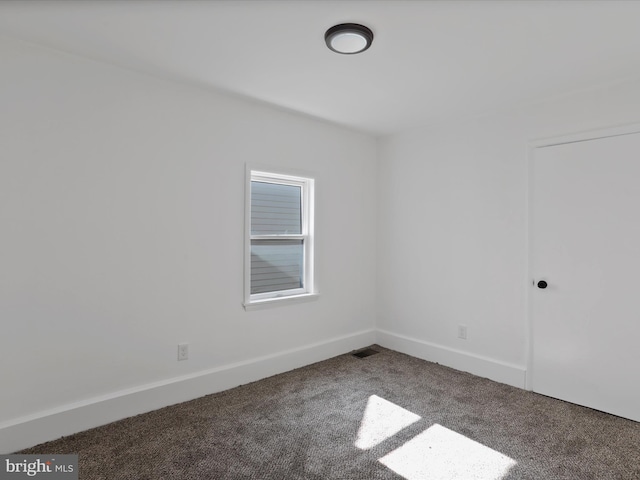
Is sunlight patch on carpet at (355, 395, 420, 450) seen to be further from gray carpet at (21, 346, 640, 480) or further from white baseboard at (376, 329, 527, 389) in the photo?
white baseboard at (376, 329, 527, 389)

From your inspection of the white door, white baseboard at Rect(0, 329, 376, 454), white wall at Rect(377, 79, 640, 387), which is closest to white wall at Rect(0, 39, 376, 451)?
white baseboard at Rect(0, 329, 376, 454)

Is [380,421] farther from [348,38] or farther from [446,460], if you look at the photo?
[348,38]

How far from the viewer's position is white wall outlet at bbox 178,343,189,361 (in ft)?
9.36

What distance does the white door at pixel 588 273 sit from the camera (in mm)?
2629

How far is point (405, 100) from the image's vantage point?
3148 millimetres

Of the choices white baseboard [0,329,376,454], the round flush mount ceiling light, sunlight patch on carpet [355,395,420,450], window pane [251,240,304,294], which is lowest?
→ sunlight patch on carpet [355,395,420,450]

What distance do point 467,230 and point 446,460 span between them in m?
2.11

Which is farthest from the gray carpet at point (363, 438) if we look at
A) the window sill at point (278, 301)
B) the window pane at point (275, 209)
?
the window pane at point (275, 209)

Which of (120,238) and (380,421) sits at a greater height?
(120,238)

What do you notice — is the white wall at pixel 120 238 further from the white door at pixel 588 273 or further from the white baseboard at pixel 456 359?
the white door at pixel 588 273

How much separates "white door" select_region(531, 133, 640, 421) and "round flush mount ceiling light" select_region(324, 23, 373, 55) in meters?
1.89

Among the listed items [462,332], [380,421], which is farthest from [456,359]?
[380,421]

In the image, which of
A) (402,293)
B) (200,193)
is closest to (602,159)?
(402,293)

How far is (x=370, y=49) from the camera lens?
2.28 meters
